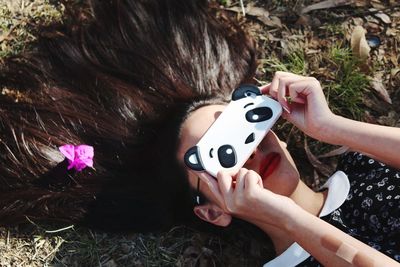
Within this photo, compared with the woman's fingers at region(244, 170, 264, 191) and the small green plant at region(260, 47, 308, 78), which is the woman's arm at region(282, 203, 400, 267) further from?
the small green plant at region(260, 47, 308, 78)

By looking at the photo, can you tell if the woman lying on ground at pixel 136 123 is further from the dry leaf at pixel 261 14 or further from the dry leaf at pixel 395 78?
the dry leaf at pixel 395 78

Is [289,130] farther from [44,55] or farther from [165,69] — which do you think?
[44,55]

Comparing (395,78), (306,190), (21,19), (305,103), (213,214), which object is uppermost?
(21,19)

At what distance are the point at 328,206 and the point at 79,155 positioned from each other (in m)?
1.15

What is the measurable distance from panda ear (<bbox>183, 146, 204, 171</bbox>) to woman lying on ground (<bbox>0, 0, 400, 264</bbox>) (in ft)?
0.20

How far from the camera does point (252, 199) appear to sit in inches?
89.0

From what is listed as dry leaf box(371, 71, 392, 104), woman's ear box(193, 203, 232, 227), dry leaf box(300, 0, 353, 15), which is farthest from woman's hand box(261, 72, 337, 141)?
dry leaf box(300, 0, 353, 15)

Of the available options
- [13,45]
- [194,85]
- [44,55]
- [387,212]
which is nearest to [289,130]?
[194,85]

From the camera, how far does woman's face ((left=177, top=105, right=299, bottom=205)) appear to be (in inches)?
98.7

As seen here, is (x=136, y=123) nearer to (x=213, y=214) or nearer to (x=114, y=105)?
(x=114, y=105)

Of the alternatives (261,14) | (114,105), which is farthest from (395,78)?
(114,105)

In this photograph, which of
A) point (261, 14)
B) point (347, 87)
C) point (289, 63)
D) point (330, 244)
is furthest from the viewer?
point (261, 14)

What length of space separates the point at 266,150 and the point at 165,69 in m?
0.76

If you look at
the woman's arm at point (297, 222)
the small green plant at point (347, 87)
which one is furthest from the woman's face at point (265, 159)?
the small green plant at point (347, 87)
